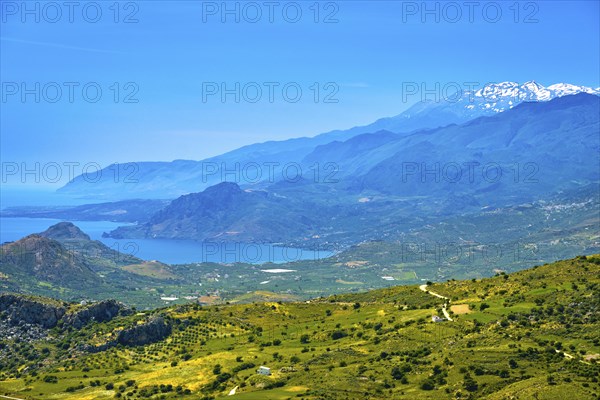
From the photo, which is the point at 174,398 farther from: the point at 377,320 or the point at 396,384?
the point at 377,320

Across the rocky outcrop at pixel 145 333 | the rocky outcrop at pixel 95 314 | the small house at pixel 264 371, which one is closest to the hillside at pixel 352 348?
the rocky outcrop at pixel 145 333

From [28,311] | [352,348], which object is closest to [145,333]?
[28,311]

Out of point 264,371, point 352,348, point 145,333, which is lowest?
point 145,333

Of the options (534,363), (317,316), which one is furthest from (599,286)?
(317,316)

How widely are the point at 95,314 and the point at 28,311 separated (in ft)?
49.8

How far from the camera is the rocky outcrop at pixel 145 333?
143625mm

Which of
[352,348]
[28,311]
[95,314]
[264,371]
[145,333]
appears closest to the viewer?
[264,371]

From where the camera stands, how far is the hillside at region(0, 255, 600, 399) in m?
91.1

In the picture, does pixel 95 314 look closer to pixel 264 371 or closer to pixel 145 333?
pixel 145 333

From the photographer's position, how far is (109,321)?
6314 inches

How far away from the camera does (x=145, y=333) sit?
14525cm

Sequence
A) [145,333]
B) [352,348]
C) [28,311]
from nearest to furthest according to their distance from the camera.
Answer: [352,348]
[145,333]
[28,311]

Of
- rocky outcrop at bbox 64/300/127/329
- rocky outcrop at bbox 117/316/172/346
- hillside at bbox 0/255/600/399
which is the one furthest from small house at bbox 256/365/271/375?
rocky outcrop at bbox 64/300/127/329

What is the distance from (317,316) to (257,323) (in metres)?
14.5
